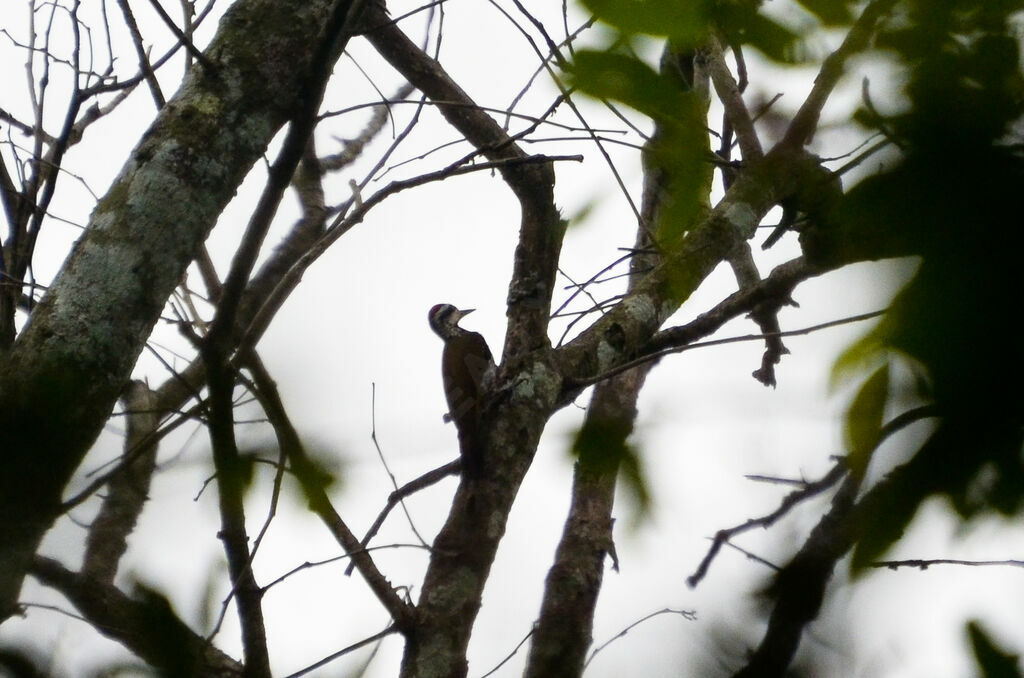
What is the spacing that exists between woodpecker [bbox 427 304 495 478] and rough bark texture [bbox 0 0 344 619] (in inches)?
33.2

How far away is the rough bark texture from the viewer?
1813 millimetres

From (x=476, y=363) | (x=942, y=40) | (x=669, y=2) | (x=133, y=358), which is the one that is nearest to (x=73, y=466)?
(x=669, y=2)

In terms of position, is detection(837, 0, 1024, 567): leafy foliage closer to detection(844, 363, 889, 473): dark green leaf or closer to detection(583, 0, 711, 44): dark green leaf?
detection(844, 363, 889, 473): dark green leaf

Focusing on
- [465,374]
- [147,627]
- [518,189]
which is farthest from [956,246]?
[465,374]

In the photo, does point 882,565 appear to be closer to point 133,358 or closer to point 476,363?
point 133,358

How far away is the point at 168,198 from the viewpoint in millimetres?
2121

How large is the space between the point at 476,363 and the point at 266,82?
3309 millimetres

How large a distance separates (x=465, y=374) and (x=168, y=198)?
3.38 m

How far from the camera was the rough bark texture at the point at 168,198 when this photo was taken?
181 centimetres

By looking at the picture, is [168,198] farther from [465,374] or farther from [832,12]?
[465,374]

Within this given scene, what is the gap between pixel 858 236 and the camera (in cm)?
61

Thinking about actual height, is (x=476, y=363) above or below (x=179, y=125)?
above

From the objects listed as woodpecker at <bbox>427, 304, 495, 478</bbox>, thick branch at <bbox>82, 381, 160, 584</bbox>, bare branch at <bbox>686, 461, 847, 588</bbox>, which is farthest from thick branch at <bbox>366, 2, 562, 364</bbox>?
bare branch at <bbox>686, 461, 847, 588</bbox>

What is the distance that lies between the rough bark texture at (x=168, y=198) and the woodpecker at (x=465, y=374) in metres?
0.84
